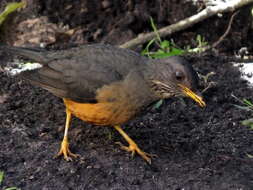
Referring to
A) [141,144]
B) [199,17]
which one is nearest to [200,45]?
[199,17]

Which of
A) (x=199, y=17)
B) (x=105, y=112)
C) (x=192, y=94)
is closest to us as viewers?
(x=192, y=94)

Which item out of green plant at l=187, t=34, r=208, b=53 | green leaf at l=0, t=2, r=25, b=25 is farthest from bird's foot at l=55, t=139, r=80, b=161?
green plant at l=187, t=34, r=208, b=53

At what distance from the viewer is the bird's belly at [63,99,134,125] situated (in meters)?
5.03

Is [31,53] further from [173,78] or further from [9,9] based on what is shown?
[173,78]

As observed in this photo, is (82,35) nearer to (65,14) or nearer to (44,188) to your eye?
(65,14)

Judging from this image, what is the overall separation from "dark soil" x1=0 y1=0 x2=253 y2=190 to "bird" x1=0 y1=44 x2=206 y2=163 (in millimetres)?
201

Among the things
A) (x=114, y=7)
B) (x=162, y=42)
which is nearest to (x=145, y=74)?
(x=162, y=42)

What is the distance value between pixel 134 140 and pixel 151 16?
9.18 feet

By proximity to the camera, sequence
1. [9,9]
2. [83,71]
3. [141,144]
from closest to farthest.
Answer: [83,71] → [141,144] → [9,9]

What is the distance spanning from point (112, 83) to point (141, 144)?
842 mm

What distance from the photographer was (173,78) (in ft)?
16.3

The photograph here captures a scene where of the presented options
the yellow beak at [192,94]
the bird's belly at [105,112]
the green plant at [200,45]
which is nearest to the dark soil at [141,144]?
the bird's belly at [105,112]

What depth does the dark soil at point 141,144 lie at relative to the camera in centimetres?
475

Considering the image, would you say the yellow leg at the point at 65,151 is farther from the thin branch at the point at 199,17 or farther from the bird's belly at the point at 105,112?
the thin branch at the point at 199,17
